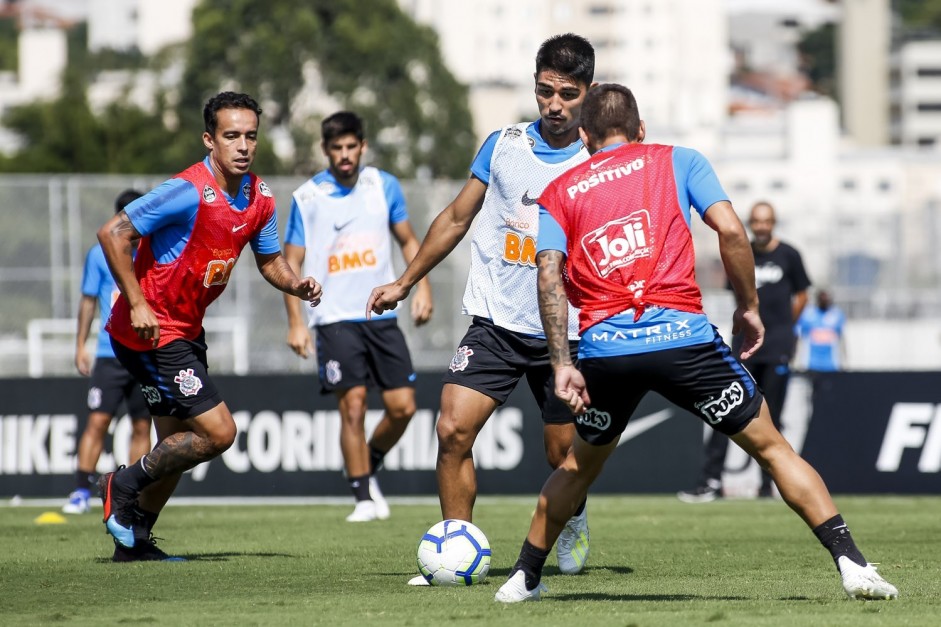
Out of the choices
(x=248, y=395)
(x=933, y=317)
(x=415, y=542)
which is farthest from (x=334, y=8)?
(x=415, y=542)

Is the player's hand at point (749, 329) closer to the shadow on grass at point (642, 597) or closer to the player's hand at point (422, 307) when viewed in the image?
the shadow on grass at point (642, 597)

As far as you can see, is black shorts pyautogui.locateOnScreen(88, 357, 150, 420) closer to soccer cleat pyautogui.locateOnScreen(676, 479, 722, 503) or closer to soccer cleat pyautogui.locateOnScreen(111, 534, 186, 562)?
soccer cleat pyautogui.locateOnScreen(111, 534, 186, 562)

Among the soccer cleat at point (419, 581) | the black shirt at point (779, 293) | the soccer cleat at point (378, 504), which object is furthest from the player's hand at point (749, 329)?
the black shirt at point (779, 293)

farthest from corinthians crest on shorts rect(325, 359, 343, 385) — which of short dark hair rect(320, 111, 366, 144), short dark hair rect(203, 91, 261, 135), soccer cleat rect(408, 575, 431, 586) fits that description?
soccer cleat rect(408, 575, 431, 586)

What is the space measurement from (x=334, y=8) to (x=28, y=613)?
1907 inches

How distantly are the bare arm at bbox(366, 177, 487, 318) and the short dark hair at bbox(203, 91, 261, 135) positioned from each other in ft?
3.93

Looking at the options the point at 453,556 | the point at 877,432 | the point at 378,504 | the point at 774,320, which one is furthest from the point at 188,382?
the point at 877,432

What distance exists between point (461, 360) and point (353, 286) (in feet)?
12.0

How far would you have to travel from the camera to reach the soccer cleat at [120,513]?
8453 mm

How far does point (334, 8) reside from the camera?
176 ft

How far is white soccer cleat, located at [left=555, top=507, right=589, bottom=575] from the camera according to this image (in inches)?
320

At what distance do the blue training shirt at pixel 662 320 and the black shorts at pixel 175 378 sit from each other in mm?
2528

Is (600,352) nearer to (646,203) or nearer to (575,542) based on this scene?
(646,203)

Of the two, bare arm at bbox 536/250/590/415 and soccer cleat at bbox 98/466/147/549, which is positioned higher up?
bare arm at bbox 536/250/590/415
